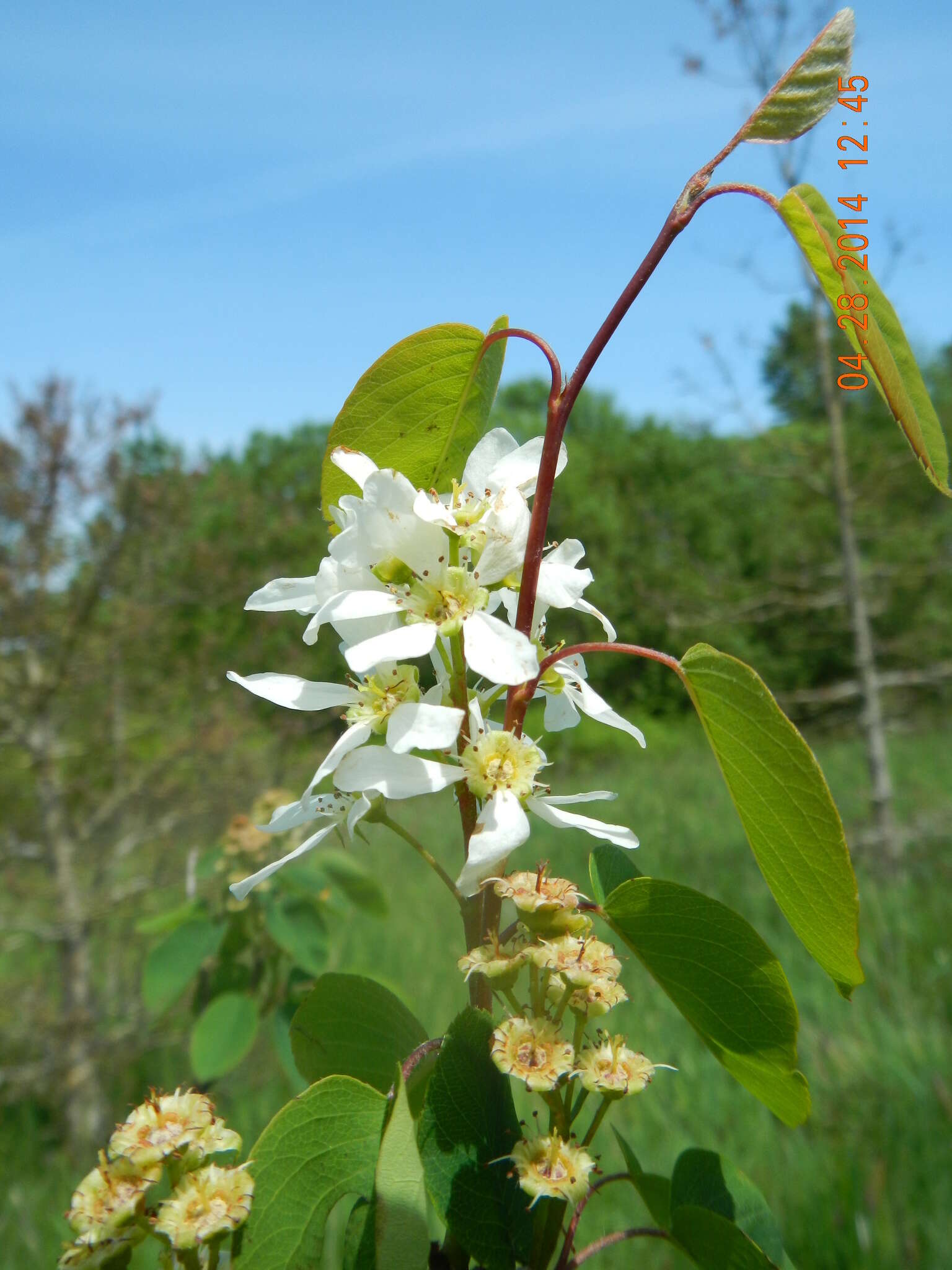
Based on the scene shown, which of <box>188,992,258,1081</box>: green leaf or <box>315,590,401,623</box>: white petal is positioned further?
<box>188,992,258,1081</box>: green leaf

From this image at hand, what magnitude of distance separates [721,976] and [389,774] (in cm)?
21

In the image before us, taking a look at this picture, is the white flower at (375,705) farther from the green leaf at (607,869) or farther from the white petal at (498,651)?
the green leaf at (607,869)

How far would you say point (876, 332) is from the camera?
461 millimetres

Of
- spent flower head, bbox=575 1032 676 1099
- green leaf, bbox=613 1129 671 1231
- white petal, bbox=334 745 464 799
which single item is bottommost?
green leaf, bbox=613 1129 671 1231

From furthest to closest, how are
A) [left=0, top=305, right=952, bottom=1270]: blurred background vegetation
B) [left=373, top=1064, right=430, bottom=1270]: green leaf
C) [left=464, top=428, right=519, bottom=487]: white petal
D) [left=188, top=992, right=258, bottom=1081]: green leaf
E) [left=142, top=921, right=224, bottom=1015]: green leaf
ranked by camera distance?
[left=0, top=305, right=952, bottom=1270]: blurred background vegetation → [left=142, top=921, right=224, bottom=1015]: green leaf → [left=188, top=992, right=258, bottom=1081]: green leaf → [left=464, top=428, right=519, bottom=487]: white petal → [left=373, top=1064, right=430, bottom=1270]: green leaf

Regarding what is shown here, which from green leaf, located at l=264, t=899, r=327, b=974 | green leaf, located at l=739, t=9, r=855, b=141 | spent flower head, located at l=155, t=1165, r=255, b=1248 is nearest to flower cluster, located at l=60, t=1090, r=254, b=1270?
spent flower head, located at l=155, t=1165, r=255, b=1248

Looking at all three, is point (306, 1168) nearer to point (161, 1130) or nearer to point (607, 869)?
point (161, 1130)

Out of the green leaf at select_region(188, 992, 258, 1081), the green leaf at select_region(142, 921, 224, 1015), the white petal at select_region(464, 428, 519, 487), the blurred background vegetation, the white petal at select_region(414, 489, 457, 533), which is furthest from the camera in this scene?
the blurred background vegetation

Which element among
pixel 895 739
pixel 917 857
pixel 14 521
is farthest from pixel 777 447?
pixel 895 739

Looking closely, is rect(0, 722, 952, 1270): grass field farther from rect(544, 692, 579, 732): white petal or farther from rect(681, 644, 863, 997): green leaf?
rect(681, 644, 863, 997): green leaf

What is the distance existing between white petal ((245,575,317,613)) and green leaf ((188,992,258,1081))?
91 centimetres

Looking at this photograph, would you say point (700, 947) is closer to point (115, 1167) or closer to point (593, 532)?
point (115, 1167)

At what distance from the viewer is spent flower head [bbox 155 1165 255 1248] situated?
418mm

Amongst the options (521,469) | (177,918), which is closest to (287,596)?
(521,469)
